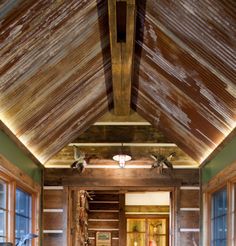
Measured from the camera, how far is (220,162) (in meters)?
6.61

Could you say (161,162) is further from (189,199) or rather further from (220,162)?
(220,162)

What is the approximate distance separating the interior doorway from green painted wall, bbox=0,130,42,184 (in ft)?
19.7

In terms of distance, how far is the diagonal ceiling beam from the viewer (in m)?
4.02

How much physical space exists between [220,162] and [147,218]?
7401 millimetres

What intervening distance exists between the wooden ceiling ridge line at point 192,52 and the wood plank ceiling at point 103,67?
0.01m

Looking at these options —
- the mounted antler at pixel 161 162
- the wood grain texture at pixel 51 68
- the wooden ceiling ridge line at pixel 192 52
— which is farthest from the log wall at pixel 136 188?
the wooden ceiling ridge line at pixel 192 52

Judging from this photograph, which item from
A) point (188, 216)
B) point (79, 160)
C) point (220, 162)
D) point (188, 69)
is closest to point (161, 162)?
point (188, 216)

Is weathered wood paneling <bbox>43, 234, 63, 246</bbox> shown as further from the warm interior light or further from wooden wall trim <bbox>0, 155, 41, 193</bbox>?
the warm interior light

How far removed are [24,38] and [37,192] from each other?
388cm

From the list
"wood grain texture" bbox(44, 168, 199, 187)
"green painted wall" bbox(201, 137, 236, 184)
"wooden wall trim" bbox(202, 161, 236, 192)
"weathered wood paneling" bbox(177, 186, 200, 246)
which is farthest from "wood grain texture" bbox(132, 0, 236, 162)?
"weathered wood paneling" bbox(177, 186, 200, 246)

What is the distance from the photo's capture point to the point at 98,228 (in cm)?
Answer: 1352

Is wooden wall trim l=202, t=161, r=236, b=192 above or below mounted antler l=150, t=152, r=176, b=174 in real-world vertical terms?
below

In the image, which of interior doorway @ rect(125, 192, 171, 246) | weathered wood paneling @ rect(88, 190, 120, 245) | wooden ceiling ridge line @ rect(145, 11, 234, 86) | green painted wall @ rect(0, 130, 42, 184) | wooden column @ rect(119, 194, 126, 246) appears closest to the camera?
wooden ceiling ridge line @ rect(145, 11, 234, 86)

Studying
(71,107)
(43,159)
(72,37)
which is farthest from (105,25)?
(43,159)
